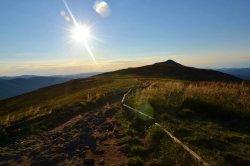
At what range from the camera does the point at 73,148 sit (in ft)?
40.2

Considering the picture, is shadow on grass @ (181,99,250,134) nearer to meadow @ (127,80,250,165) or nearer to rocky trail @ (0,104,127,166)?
meadow @ (127,80,250,165)

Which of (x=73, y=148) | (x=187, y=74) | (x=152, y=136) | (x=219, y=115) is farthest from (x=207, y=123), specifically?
(x=187, y=74)

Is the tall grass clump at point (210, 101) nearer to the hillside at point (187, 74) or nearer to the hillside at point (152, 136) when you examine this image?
the hillside at point (152, 136)

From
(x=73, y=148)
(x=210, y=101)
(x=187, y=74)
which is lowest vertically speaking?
(x=187, y=74)

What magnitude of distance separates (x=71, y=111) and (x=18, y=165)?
1442 centimetres

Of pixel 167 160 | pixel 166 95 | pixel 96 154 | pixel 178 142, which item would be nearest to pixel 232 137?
pixel 178 142

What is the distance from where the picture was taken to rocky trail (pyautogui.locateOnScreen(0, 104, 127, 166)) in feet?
34.5

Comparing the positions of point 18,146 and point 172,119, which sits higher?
point 172,119

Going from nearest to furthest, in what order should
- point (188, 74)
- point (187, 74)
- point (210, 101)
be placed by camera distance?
point (210, 101)
point (188, 74)
point (187, 74)

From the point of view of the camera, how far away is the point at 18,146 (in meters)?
14.0

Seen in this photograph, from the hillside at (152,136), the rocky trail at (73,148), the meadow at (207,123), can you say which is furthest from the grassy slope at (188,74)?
the rocky trail at (73,148)

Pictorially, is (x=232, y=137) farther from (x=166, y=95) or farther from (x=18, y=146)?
(x=166, y=95)

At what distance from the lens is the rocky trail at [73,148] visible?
10.5 metres

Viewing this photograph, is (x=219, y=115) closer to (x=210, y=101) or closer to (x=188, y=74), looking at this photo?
(x=210, y=101)
